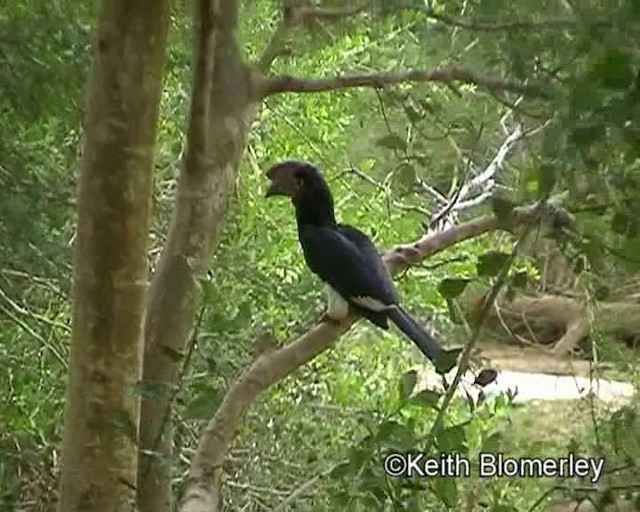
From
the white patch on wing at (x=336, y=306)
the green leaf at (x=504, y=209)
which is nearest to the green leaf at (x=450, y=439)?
the green leaf at (x=504, y=209)

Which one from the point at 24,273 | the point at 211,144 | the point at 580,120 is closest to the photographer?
the point at 580,120

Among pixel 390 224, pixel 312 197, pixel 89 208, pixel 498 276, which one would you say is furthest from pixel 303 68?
pixel 498 276

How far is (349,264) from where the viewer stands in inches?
42.3

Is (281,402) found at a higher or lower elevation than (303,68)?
lower

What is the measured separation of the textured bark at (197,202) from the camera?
0.87m

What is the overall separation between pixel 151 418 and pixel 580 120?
1.87 ft

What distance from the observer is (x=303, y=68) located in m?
1.48

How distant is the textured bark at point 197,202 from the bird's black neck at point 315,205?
21 centimetres

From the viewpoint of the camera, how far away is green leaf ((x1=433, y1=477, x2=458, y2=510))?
1.92 feet

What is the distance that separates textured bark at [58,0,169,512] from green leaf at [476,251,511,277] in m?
0.34

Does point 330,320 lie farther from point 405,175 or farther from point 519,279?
point 519,279

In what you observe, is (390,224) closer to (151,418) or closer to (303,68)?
(303,68)

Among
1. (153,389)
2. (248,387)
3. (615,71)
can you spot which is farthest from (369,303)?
(615,71)

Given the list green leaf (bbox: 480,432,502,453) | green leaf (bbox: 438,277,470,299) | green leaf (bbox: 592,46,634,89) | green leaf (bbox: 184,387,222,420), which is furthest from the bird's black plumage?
green leaf (bbox: 592,46,634,89)
